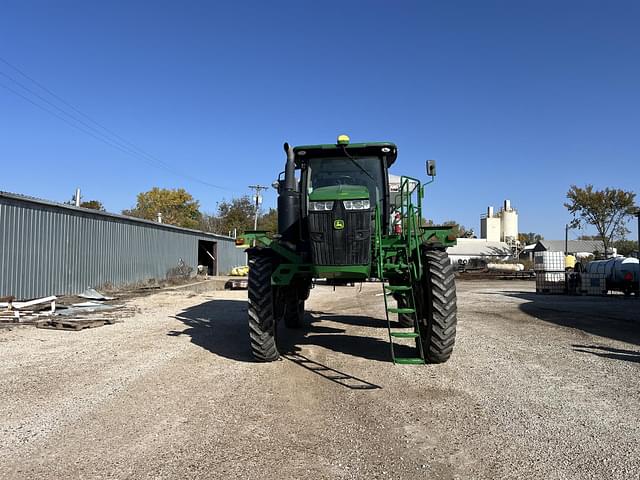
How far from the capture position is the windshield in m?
7.39

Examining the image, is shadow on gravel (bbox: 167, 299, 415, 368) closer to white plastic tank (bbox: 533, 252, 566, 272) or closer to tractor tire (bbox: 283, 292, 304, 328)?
tractor tire (bbox: 283, 292, 304, 328)

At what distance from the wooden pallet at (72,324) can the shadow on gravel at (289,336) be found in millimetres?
1845

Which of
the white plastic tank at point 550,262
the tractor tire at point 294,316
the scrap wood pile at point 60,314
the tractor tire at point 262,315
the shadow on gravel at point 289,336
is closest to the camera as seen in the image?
the tractor tire at point 262,315

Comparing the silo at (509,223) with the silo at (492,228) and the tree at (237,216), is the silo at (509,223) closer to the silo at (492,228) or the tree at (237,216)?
the silo at (492,228)

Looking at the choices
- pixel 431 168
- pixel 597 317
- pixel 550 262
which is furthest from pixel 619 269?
pixel 431 168

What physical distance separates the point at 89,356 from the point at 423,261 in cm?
533

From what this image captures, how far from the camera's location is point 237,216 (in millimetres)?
59625

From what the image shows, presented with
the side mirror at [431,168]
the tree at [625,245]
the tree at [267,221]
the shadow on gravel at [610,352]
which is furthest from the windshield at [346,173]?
the tree at [625,245]

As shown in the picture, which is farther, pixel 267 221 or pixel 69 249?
pixel 267 221

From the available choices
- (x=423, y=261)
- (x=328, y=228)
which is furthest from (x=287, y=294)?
(x=423, y=261)

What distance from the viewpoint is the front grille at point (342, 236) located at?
616 cm

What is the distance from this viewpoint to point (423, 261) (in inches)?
266

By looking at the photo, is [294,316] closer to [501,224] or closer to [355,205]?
[355,205]

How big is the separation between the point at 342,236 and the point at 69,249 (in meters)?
13.9
